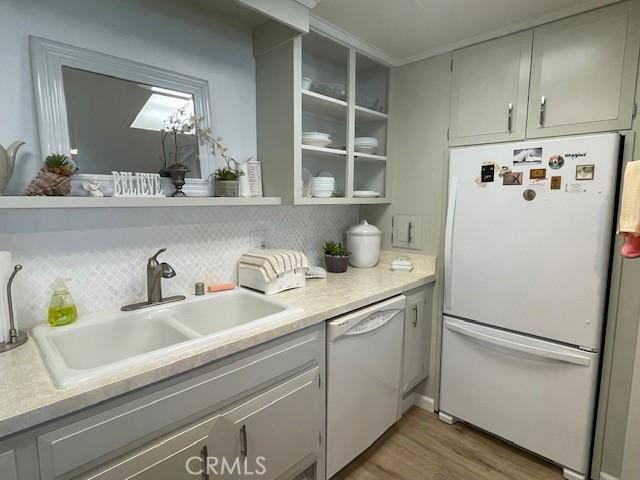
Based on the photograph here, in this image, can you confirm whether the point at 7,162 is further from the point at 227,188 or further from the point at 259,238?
the point at 259,238

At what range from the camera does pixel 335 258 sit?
2254 millimetres

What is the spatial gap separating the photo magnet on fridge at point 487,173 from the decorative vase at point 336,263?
95 centimetres

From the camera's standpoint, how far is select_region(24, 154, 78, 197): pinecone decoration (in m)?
1.15

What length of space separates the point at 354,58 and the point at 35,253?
1.92 meters

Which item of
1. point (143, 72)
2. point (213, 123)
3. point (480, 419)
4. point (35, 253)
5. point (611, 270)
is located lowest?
point (480, 419)

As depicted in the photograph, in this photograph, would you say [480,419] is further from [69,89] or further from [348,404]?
[69,89]

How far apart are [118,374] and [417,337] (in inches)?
69.3

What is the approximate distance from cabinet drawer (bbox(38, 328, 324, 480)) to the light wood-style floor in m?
0.95

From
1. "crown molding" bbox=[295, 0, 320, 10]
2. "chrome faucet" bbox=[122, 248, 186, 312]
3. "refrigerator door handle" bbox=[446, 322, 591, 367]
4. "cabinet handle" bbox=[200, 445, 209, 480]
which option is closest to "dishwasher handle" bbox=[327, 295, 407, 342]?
"refrigerator door handle" bbox=[446, 322, 591, 367]

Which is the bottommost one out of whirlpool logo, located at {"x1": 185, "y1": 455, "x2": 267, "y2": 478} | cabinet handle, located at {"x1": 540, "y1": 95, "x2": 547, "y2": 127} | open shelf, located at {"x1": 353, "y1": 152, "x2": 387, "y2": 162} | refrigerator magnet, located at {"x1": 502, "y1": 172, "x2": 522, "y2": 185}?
whirlpool logo, located at {"x1": 185, "y1": 455, "x2": 267, "y2": 478}

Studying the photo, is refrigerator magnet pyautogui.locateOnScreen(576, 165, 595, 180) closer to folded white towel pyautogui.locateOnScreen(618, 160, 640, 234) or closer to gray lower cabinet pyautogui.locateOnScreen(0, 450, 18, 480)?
folded white towel pyautogui.locateOnScreen(618, 160, 640, 234)

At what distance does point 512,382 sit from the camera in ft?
6.35

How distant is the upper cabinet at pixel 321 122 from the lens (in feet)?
5.80

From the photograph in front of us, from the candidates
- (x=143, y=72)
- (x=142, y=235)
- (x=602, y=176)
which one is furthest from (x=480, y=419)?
(x=143, y=72)
